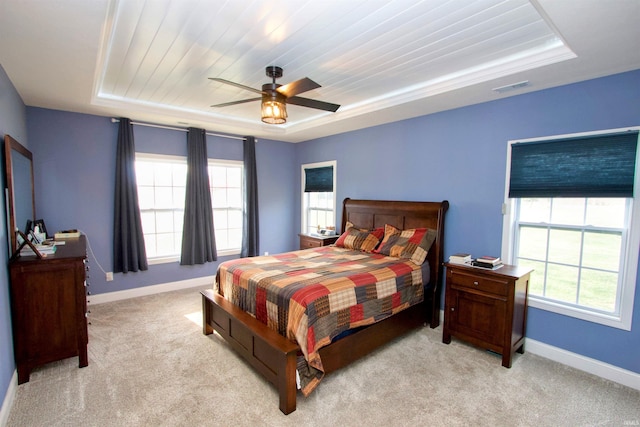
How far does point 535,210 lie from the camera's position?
2998 millimetres

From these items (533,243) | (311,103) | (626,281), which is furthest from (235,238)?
(626,281)

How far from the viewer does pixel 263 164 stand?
5.50 m

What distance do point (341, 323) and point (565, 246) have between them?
2.24 meters

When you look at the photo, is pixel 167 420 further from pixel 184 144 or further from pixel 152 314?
pixel 184 144

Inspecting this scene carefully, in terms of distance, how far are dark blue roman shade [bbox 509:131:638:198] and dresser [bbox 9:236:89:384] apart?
13.4ft

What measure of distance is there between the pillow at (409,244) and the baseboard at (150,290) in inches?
116

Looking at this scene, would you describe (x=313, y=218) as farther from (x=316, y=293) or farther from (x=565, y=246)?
(x=565, y=246)

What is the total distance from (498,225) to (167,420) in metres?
3.34

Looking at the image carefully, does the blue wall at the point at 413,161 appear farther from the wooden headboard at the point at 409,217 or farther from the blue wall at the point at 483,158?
the wooden headboard at the point at 409,217

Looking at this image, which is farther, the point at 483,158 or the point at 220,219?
the point at 220,219

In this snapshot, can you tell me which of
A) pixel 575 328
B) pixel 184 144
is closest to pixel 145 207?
pixel 184 144

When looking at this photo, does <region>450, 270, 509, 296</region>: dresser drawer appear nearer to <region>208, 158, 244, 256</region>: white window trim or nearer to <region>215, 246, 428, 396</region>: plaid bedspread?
<region>215, 246, 428, 396</region>: plaid bedspread

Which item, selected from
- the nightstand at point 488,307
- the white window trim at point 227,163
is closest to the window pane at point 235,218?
the white window trim at point 227,163

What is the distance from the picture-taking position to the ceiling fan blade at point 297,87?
217 centimetres
